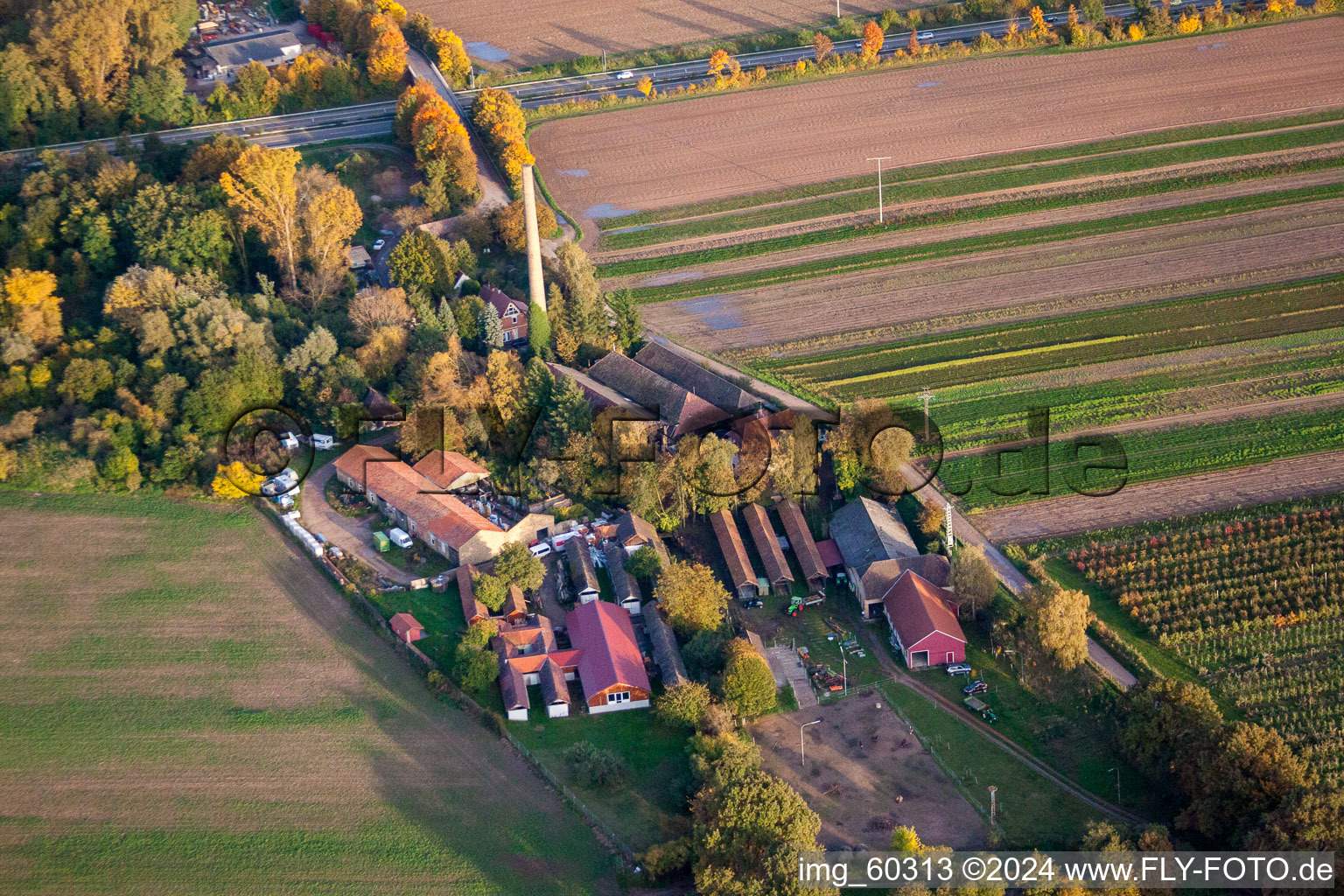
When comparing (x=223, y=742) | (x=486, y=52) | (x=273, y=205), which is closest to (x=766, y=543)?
(x=223, y=742)

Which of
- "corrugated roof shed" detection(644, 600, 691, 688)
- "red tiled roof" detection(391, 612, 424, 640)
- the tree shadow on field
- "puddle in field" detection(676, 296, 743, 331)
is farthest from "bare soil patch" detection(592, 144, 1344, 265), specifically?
the tree shadow on field

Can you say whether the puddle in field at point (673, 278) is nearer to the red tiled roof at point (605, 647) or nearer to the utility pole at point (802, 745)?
the red tiled roof at point (605, 647)

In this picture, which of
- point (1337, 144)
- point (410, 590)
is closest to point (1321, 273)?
point (1337, 144)

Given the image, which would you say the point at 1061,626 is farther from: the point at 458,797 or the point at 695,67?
the point at 695,67

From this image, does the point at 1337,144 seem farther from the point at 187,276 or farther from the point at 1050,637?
the point at 187,276

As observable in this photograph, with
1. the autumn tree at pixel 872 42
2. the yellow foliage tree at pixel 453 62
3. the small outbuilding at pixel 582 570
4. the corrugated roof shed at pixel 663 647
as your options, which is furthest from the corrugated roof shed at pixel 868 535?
the yellow foliage tree at pixel 453 62

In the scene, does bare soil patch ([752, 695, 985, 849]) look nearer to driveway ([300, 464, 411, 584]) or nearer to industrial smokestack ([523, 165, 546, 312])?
driveway ([300, 464, 411, 584])

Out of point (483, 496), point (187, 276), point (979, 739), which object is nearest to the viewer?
point (979, 739)
